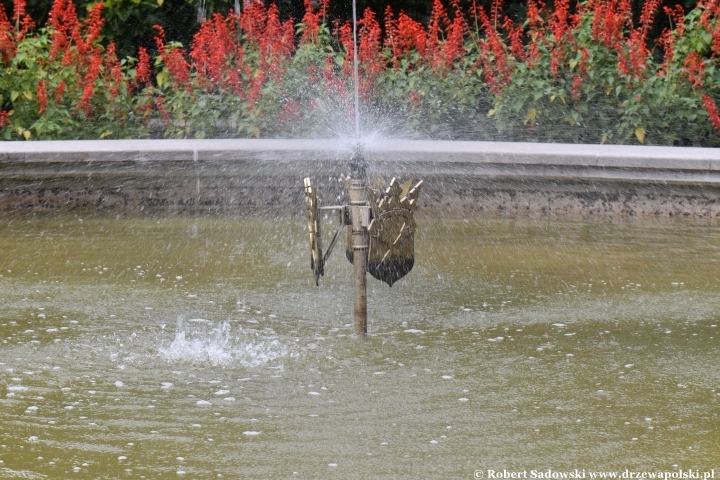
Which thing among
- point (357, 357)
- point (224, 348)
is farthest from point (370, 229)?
point (224, 348)

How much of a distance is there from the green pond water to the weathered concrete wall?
0.30 metres

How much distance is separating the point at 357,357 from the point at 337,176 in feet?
11.8

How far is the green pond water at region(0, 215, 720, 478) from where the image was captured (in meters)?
3.66

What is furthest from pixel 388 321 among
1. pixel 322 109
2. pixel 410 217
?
pixel 322 109

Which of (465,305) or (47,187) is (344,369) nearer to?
(465,305)

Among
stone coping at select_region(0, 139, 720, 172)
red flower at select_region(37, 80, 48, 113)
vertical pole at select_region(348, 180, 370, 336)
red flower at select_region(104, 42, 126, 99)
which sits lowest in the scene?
vertical pole at select_region(348, 180, 370, 336)

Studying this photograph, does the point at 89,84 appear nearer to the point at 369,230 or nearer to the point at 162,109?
the point at 162,109

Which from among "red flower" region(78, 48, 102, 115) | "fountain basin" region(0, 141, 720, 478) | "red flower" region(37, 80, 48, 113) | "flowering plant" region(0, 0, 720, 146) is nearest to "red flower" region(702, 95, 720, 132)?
"flowering plant" region(0, 0, 720, 146)

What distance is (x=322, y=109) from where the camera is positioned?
31.2 ft

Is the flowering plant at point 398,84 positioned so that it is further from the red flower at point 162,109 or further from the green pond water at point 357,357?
the green pond water at point 357,357

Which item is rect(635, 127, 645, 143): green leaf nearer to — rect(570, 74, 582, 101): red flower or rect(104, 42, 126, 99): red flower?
rect(570, 74, 582, 101): red flower

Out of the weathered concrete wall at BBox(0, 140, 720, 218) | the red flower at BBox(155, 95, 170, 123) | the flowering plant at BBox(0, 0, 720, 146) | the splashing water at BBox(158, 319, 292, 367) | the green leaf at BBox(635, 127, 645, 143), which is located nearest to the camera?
the splashing water at BBox(158, 319, 292, 367)

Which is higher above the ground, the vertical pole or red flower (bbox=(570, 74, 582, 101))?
red flower (bbox=(570, 74, 582, 101))

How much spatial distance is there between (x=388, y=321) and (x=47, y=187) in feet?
11.9
